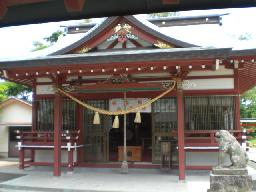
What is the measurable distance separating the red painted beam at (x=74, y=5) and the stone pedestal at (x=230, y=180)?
6.30 metres

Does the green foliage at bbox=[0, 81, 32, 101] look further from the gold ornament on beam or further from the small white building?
the gold ornament on beam

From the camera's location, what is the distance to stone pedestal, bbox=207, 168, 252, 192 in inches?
358

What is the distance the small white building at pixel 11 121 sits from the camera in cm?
2005

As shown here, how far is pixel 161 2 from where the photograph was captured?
4.13 m

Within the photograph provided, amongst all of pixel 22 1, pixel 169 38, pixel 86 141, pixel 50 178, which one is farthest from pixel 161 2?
pixel 86 141

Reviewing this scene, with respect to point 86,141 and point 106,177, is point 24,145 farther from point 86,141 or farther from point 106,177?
point 106,177

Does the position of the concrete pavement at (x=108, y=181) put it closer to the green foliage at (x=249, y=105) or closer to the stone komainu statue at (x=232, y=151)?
the stone komainu statue at (x=232, y=151)

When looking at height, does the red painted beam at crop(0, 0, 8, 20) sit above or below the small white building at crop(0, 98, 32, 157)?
above

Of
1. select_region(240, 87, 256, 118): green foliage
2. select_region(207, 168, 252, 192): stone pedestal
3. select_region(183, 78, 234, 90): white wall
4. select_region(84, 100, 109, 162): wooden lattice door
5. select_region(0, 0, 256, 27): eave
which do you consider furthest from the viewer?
select_region(240, 87, 256, 118): green foliage

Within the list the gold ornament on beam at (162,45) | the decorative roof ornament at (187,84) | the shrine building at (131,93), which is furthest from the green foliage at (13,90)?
the decorative roof ornament at (187,84)

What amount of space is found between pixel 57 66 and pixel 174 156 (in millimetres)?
5268

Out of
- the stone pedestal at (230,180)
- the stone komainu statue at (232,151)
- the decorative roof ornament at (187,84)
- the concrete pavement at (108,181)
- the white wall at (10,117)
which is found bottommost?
the concrete pavement at (108,181)

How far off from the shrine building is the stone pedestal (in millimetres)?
2553

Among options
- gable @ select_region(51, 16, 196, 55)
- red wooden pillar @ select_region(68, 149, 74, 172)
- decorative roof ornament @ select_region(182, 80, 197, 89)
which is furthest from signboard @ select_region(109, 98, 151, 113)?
red wooden pillar @ select_region(68, 149, 74, 172)
